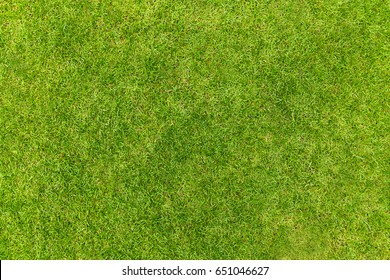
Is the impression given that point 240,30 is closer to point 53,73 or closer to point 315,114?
point 315,114

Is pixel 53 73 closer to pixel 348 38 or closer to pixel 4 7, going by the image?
pixel 4 7

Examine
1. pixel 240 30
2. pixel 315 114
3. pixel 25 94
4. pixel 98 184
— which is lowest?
pixel 98 184

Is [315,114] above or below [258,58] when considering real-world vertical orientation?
below

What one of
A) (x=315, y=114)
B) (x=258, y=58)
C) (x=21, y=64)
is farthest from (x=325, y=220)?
(x=21, y=64)

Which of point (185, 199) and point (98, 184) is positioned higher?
point (98, 184)
